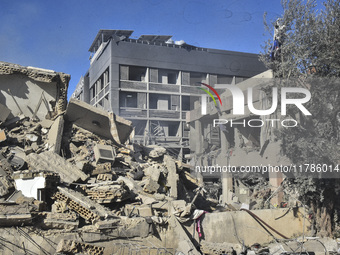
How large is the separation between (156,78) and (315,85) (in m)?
22.6

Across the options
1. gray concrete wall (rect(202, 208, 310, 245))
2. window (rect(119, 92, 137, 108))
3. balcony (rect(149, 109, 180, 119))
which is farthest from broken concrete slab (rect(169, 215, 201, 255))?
window (rect(119, 92, 137, 108))

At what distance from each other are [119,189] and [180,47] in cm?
2580

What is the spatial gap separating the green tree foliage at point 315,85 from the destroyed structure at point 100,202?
0.90 m

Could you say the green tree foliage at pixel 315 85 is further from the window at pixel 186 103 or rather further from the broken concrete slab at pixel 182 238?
the window at pixel 186 103

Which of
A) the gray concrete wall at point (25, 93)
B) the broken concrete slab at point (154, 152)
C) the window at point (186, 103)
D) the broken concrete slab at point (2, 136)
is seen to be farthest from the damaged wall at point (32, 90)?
the window at point (186, 103)

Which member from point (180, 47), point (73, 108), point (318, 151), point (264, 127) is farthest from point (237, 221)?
point (180, 47)

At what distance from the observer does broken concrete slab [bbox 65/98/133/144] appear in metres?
13.0

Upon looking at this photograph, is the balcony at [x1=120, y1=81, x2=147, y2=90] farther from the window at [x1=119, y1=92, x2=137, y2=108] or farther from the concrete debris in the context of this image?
the concrete debris

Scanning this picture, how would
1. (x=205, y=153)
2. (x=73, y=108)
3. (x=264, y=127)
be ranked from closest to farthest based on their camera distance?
(x=73, y=108)
(x=264, y=127)
(x=205, y=153)

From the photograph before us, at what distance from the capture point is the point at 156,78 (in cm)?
3219

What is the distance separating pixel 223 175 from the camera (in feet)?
74.1

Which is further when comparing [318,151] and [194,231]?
[318,151]

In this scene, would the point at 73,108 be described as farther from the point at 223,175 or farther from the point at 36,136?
the point at 223,175

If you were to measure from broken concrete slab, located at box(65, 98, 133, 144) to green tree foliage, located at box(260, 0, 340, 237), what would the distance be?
19.4 ft
